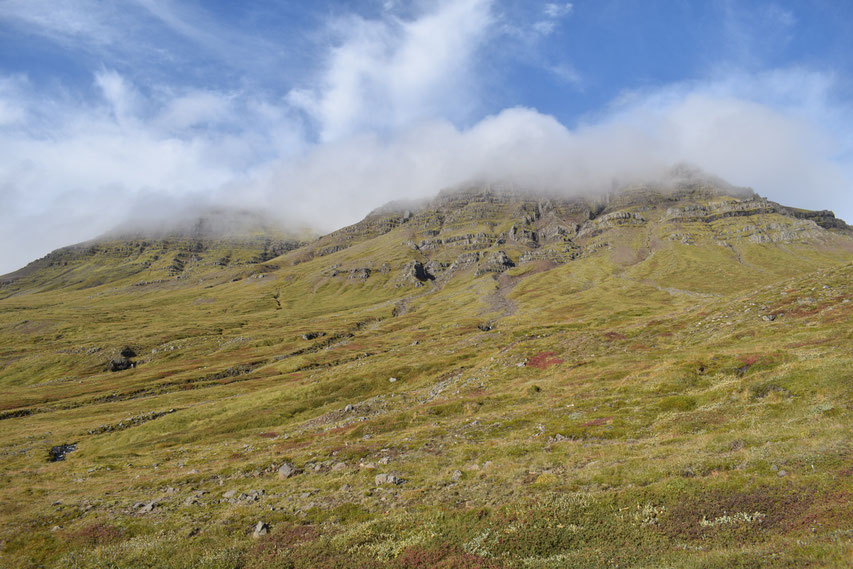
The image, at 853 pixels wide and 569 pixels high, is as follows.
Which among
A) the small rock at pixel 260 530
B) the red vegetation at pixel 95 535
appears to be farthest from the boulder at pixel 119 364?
the small rock at pixel 260 530

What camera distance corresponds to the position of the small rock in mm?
21438

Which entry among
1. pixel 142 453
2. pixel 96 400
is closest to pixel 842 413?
pixel 142 453

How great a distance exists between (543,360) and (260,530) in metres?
49.7

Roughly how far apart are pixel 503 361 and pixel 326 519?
47750 millimetres

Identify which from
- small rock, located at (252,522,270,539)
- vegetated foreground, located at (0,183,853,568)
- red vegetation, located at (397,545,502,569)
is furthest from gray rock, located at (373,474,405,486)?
red vegetation, located at (397,545,502,569)

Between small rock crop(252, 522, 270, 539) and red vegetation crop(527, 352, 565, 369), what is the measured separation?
46417 mm

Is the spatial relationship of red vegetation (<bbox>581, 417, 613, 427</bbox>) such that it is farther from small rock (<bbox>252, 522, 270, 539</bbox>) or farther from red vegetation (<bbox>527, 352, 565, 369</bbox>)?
red vegetation (<bbox>527, 352, 565, 369</bbox>)

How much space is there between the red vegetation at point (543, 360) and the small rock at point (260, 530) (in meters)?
46.4

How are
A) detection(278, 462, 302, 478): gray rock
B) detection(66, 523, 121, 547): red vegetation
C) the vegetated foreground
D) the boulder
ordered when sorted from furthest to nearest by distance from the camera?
the boulder
detection(278, 462, 302, 478): gray rock
detection(66, 523, 121, 547): red vegetation
the vegetated foreground

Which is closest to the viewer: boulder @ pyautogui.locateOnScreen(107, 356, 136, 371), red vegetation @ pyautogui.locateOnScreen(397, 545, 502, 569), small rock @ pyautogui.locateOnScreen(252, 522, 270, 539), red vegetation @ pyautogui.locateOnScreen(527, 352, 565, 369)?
red vegetation @ pyautogui.locateOnScreen(397, 545, 502, 569)

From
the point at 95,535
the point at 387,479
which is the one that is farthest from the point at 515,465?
the point at 95,535

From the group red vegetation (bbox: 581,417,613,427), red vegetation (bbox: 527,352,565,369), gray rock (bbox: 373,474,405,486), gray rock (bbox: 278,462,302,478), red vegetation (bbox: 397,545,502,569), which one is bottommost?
red vegetation (bbox: 527,352,565,369)

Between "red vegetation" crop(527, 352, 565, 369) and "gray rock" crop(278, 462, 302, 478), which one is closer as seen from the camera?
"gray rock" crop(278, 462, 302, 478)

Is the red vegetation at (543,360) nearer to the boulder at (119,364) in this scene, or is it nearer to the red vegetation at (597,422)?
the red vegetation at (597,422)
